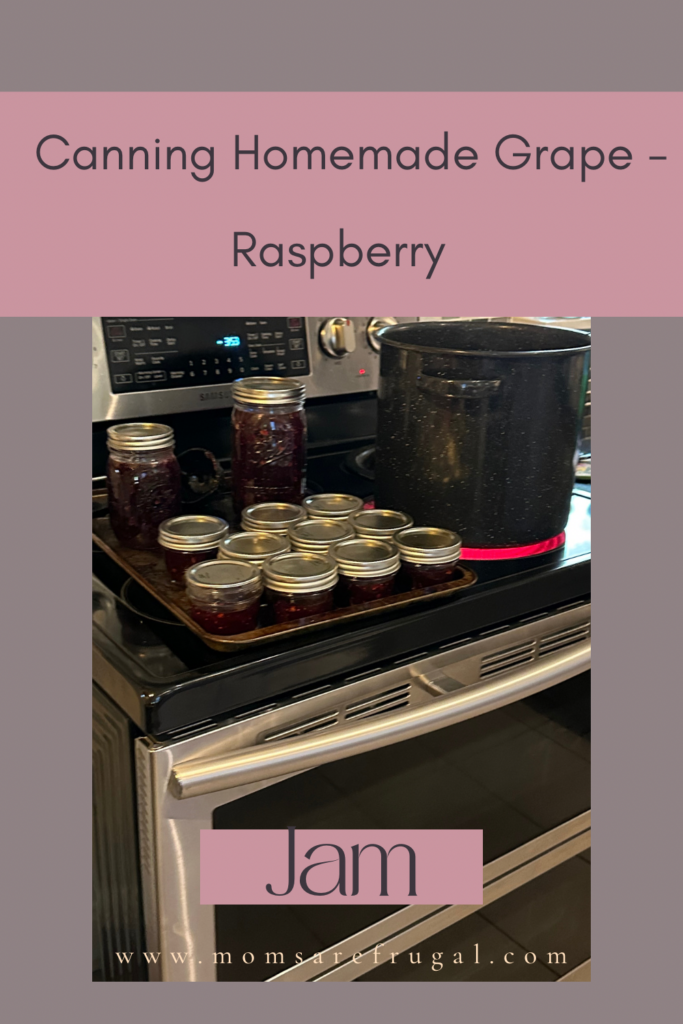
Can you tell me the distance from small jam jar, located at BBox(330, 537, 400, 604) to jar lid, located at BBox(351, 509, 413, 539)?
0.03m

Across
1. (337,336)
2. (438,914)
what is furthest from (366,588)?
(337,336)

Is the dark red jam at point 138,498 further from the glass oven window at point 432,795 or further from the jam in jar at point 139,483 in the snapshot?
the glass oven window at point 432,795

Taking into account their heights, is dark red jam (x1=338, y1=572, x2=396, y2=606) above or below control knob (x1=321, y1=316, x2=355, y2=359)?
below

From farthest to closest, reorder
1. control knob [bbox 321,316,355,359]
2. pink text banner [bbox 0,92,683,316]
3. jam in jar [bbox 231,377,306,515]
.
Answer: control knob [bbox 321,316,355,359]
jam in jar [bbox 231,377,306,515]
pink text banner [bbox 0,92,683,316]

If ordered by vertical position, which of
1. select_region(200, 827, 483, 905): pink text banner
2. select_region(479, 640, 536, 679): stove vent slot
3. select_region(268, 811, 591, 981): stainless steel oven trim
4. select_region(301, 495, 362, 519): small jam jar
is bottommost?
select_region(268, 811, 591, 981): stainless steel oven trim

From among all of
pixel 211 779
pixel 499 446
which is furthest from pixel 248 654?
pixel 499 446

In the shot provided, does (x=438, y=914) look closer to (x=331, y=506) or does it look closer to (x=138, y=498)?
(x=331, y=506)

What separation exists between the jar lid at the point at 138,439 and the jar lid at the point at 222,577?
20cm

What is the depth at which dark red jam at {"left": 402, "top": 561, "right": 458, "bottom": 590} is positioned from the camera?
925 mm

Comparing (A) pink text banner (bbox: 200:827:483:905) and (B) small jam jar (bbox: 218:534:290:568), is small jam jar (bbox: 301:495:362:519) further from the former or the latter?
(A) pink text banner (bbox: 200:827:483:905)

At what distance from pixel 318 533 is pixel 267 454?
0.55ft

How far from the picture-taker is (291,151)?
758 millimetres

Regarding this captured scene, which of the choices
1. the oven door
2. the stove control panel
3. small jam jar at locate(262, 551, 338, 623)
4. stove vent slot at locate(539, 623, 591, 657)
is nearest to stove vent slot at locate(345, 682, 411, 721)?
the oven door
